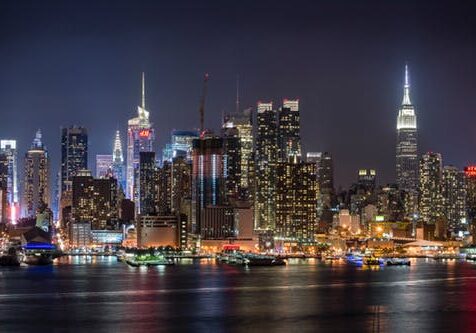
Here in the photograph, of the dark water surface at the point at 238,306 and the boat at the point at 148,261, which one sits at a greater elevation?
the dark water surface at the point at 238,306

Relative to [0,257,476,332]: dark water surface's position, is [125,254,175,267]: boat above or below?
below

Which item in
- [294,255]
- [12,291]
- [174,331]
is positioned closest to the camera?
[174,331]

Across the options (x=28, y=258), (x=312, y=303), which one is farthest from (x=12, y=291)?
(x=28, y=258)

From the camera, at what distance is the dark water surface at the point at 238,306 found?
4738cm

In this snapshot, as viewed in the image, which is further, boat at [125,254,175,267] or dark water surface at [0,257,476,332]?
boat at [125,254,175,267]

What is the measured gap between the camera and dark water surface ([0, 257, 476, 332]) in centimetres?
4738

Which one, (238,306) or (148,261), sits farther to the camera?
(148,261)

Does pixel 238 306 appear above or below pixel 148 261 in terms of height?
above

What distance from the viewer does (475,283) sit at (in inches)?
3268

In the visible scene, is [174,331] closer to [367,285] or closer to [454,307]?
[454,307]

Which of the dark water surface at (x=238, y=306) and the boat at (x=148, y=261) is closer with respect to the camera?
the dark water surface at (x=238, y=306)

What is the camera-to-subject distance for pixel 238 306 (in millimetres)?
57625

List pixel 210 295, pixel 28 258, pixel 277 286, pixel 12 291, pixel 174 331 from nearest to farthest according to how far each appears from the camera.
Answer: pixel 174 331 < pixel 210 295 < pixel 12 291 < pixel 277 286 < pixel 28 258

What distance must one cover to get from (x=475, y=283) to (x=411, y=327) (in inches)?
1509
